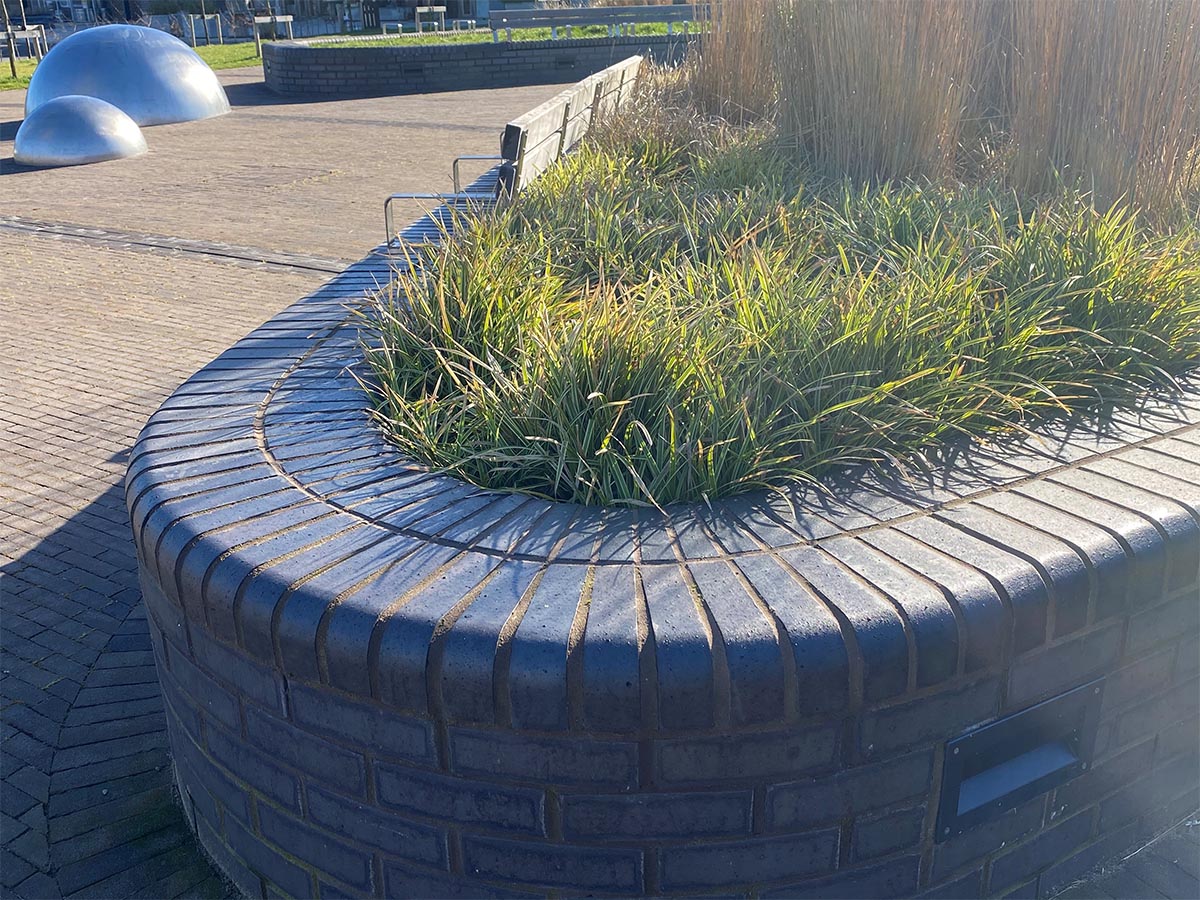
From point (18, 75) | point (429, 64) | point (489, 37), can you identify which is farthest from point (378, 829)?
point (18, 75)

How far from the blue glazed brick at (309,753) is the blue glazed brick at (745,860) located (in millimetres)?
580

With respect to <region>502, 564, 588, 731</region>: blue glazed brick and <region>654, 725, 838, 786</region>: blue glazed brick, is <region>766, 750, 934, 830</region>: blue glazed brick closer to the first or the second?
<region>654, 725, 838, 786</region>: blue glazed brick

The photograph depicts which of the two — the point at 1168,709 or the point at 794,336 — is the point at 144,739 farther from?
the point at 1168,709

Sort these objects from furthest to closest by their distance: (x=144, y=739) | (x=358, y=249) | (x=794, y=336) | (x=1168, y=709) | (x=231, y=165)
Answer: (x=231, y=165) < (x=358, y=249) < (x=144, y=739) < (x=794, y=336) < (x=1168, y=709)

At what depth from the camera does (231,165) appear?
12.8 metres

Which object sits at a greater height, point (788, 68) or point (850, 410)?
point (788, 68)

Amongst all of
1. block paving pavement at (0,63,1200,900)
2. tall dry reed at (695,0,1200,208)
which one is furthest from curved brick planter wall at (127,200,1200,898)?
tall dry reed at (695,0,1200,208)

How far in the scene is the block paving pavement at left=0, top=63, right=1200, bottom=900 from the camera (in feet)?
8.74

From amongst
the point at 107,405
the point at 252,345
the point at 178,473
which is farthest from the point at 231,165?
the point at 178,473

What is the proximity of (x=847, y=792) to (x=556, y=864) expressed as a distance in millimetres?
527

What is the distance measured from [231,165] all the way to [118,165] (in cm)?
141

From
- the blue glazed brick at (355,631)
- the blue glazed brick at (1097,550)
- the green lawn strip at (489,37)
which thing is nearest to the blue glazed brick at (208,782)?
the blue glazed brick at (355,631)

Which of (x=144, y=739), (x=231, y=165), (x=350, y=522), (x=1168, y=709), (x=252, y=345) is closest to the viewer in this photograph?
(x=350, y=522)

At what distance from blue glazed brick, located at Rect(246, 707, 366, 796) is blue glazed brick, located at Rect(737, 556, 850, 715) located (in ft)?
2.64
